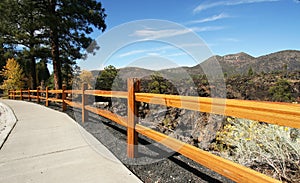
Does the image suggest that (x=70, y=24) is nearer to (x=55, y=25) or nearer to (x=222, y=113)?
A: (x=55, y=25)

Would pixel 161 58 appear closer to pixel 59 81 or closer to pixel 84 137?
pixel 84 137

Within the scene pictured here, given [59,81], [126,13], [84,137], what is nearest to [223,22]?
[126,13]

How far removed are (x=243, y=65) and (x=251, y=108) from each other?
6565 millimetres

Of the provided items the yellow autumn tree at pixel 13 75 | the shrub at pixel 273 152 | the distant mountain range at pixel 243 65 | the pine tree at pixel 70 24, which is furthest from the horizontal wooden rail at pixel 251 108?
the yellow autumn tree at pixel 13 75

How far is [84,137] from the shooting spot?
13.2ft

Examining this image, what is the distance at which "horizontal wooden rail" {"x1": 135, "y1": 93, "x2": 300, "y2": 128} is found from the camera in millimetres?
1186

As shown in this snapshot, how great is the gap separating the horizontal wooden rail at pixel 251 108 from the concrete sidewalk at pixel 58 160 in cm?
114

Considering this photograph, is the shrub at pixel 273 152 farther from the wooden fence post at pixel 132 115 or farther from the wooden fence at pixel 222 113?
the wooden fence post at pixel 132 115

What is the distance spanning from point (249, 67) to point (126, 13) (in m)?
7.46

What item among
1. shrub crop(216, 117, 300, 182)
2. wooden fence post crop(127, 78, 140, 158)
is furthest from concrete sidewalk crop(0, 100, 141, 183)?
shrub crop(216, 117, 300, 182)

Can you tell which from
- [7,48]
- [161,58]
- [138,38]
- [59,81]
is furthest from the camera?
[7,48]

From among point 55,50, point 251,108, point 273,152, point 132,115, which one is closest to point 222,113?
point 251,108

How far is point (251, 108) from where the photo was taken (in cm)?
142

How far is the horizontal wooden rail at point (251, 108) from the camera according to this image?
119 centimetres
